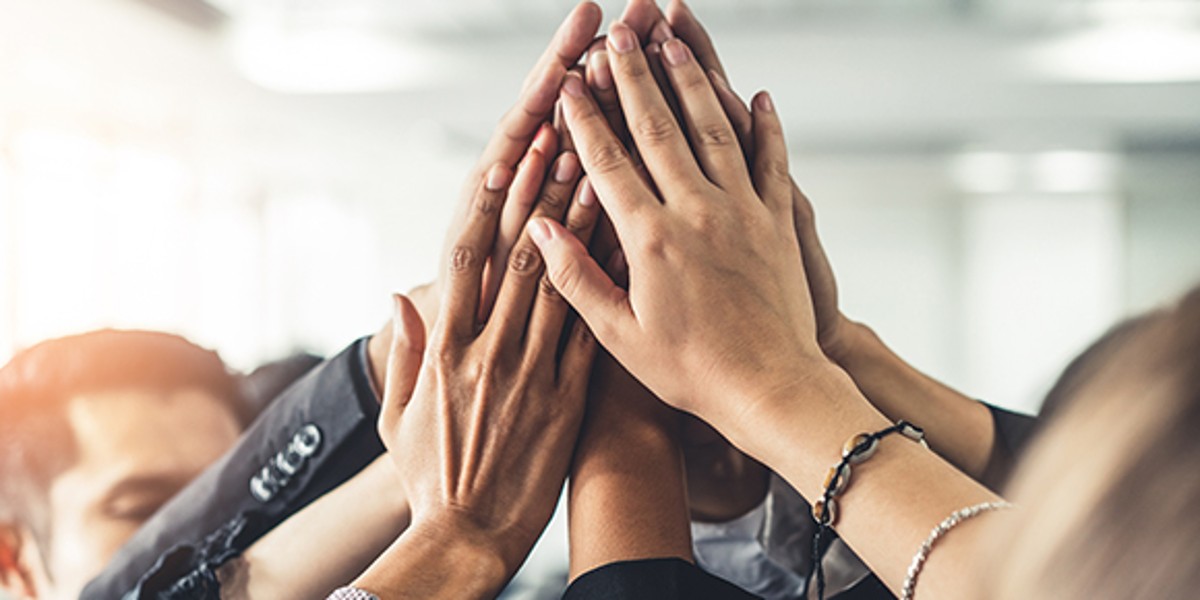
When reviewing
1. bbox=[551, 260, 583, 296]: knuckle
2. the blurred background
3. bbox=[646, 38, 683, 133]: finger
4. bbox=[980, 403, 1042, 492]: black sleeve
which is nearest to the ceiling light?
the blurred background

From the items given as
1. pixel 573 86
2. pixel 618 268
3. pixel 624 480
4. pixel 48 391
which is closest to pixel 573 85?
pixel 573 86

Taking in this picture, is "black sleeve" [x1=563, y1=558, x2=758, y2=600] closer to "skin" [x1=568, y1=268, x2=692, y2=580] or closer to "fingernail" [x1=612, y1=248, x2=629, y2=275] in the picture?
"skin" [x1=568, y1=268, x2=692, y2=580]

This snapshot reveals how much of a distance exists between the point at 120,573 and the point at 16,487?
5.2 inches

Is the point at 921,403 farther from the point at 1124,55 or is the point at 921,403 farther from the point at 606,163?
the point at 1124,55

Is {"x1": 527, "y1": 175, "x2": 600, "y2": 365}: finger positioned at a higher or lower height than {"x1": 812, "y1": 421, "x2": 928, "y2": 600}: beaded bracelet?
higher

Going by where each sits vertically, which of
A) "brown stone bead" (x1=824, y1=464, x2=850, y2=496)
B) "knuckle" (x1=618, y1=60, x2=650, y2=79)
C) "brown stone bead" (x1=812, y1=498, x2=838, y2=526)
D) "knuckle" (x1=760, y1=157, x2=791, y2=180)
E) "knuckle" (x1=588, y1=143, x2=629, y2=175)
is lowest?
"brown stone bead" (x1=812, y1=498, x2=838, y2=526)

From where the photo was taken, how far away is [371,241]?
3.75 meters

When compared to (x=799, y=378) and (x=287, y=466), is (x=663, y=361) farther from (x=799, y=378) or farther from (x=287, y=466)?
(x=287, y=466)

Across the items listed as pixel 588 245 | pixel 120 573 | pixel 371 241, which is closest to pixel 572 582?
pixel 588 245

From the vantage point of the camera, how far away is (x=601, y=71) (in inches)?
21.7

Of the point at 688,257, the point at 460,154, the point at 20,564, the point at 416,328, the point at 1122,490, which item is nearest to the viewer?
the point at 1122,490

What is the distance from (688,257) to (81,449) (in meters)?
0.53

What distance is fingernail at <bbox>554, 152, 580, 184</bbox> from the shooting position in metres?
0.55

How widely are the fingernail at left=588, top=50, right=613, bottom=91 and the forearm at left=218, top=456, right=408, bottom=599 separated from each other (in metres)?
0.25
